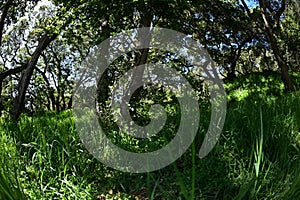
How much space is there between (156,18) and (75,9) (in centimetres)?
134

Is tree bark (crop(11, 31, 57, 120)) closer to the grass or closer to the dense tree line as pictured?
the dense tree line

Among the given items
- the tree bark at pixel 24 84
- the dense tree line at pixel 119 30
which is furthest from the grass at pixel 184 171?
the tree bark at pixel 24 84

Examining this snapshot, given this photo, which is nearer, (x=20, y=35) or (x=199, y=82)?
(x=199, y=82)

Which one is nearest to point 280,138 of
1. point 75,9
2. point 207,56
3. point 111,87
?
point 111,87

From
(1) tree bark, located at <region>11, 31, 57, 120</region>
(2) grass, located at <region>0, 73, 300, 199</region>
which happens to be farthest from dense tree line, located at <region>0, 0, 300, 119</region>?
(2) grass, located at <region>0, 73, 300, 199</region>

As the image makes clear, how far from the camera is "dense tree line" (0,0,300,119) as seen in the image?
4.86m

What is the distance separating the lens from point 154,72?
6.47m

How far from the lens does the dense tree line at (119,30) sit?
486 cm

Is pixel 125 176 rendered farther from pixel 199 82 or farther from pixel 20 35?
pixel 20 35

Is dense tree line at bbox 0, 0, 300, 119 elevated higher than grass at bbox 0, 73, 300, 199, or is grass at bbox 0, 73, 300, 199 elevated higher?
dense tree line at bbox 0, 0, 300, 119

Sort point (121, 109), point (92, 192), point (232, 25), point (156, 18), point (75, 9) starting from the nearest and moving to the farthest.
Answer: point (92, 192) < point (121, 109) < point (75, 9) < point (156, 18) < point (232, 25)

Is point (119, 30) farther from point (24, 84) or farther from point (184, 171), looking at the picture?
point (184, 171)

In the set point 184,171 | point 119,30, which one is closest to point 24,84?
point 119,30

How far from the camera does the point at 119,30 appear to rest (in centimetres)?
540
